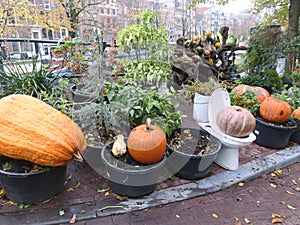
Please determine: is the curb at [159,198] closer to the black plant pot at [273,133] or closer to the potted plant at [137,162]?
the potted plant at [137,162]

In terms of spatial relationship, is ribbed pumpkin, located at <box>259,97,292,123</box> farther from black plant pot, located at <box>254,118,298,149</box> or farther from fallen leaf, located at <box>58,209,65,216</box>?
fallen leaf, located at <box>58,209,65,216</box>

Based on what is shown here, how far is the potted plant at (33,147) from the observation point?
1704mm

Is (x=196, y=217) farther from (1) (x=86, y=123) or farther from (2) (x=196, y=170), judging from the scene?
(1) (x=86, y=123)

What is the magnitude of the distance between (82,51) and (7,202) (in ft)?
8.52

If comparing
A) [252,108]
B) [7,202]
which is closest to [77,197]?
[7,202]

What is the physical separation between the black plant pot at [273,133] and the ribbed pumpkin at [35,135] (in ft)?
7.30

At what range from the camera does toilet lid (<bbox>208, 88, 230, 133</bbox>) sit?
2559 millimetres

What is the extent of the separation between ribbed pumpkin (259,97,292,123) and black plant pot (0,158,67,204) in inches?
96.1

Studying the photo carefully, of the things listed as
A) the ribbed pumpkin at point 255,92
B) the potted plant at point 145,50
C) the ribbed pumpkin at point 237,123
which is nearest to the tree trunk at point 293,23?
the ribbed pumpkin at point 255,92

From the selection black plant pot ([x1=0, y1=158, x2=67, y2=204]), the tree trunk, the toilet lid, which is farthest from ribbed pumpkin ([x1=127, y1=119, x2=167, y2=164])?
the tree trunk

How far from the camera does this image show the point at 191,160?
2092mm

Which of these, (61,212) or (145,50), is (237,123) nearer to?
(61,212)

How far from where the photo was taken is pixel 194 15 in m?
10.4

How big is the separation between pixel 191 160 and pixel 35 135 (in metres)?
1.34
